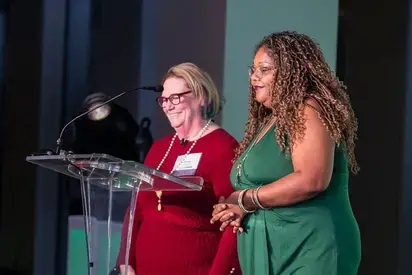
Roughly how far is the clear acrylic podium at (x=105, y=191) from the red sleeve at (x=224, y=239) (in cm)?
23

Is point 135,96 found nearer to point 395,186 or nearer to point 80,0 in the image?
point 80,0

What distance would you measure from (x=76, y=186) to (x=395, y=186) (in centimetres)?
153

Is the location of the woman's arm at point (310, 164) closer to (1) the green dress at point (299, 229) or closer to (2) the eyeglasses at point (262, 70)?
(1) the green dress at point (299, 229)

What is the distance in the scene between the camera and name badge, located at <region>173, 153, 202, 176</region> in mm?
2434

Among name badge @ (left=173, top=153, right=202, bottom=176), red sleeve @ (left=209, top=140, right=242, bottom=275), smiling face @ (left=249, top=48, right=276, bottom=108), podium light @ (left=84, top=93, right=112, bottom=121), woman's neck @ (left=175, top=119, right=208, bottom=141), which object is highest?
smiling face @ (left=249, top=48, right=276, bottom=108)

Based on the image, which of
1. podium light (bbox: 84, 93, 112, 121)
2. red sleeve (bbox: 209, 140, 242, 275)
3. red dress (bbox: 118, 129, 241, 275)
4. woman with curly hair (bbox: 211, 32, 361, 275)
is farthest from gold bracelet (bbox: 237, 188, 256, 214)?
podium light (bbox: 84, 93, 112, 121)

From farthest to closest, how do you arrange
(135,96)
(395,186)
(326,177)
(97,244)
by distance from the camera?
1. (135,96)
2. (395,186)
3. (97,244)
4. (326,177)

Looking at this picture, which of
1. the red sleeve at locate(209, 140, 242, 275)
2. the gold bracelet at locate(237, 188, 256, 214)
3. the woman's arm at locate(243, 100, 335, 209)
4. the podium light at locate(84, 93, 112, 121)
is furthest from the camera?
the podium light at locate(84, 93, 112, 121)

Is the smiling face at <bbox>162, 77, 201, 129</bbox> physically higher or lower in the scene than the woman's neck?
higher

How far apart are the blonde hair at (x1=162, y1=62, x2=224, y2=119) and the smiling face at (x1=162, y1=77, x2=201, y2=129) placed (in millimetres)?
18

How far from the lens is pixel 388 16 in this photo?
9.41 feet

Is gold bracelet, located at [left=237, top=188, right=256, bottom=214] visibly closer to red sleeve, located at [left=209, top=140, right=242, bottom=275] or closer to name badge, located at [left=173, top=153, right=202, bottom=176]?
red sleeve, located at [left=209, top=140, right=242, bottom=275]

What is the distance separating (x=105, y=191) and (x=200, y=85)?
60 centimetres

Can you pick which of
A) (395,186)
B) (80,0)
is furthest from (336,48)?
(80,0)
